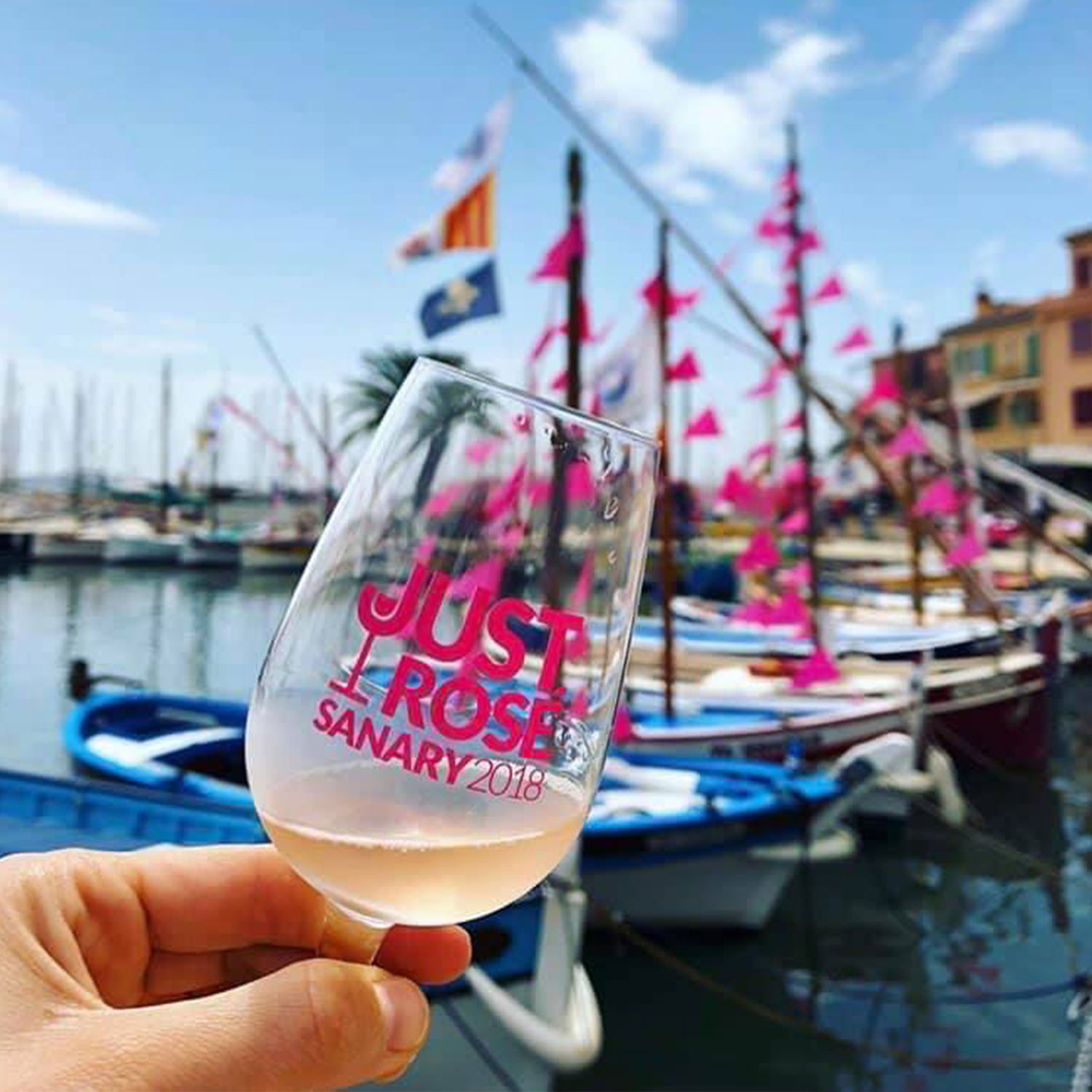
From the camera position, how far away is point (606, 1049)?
5719 mm

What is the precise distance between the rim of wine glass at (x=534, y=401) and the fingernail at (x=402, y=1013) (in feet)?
1.91

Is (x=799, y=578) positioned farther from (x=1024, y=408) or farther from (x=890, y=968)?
(x=1024, y=408)

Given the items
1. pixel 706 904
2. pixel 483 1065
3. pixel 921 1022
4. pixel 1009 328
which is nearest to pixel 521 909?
pixel 483 1065

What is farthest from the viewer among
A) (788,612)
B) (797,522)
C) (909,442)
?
(797,522)

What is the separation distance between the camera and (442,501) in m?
0.98

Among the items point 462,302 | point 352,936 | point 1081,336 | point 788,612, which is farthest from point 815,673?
point 1081,336

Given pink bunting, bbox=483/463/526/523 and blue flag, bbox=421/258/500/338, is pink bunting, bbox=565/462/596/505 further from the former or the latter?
blue flag, bbox=421/258/500/338

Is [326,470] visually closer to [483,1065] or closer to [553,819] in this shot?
[483,1065]

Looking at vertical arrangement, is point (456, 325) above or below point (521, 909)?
above

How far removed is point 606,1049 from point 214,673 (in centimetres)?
1460

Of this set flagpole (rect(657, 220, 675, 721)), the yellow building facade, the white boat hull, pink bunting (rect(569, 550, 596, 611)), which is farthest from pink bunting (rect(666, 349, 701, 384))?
the white boat hull

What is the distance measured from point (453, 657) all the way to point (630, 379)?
28.7 feet

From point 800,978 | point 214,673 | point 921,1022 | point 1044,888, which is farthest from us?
point 214,673

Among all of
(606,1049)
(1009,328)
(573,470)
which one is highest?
(1009,328)
